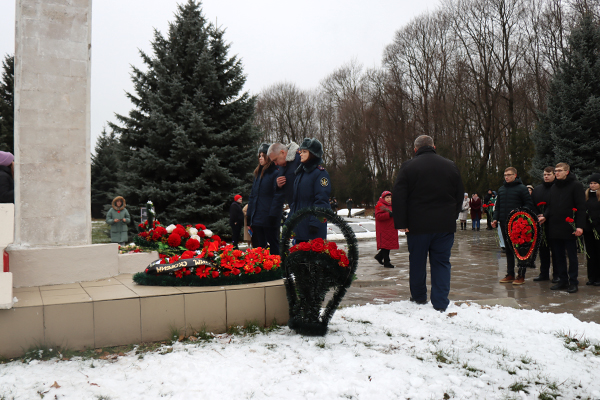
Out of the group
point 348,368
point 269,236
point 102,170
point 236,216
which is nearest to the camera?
point 348,368

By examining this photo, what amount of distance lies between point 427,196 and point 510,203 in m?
3.22

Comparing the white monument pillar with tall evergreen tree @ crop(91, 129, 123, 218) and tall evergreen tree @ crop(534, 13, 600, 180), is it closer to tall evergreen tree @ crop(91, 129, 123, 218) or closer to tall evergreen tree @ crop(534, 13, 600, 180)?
tall evergreen tree @ crop(534, 13, 600, 180)

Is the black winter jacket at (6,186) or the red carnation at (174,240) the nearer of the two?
the black winter jacket at (6,186)

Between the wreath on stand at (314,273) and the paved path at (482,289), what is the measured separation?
2128mm

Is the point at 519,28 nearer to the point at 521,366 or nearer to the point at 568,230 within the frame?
the point at 568,230

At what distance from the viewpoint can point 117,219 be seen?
1264cm

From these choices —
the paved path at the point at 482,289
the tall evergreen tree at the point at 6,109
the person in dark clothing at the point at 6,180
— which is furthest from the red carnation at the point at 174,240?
the tall evergreen tree at the point at 6,109

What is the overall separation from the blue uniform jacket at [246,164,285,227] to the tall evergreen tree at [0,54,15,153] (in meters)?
19.2

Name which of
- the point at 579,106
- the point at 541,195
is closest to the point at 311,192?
the point at 541,195

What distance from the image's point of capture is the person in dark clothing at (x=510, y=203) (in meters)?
7.71

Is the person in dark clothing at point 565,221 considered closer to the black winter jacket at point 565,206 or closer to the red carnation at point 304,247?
the black winter jacket at point 565,206

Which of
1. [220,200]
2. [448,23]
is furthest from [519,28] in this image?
[220,200]

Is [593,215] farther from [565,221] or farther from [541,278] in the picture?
[541,278]

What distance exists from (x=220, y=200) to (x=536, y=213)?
32.0ft
